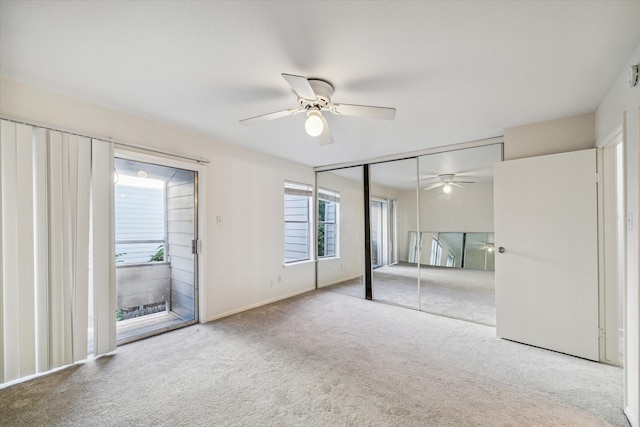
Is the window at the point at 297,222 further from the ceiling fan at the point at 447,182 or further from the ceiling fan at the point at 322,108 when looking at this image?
the ceiling fan at the point at 322,108

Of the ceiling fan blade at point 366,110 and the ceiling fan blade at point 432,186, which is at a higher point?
the ceiling fan blade at point 366,110

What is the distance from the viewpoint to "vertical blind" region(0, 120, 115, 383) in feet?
6.92

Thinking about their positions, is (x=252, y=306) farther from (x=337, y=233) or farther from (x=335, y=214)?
(x=335, y=214)

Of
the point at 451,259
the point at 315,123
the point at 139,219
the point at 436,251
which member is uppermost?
the point at 315,123

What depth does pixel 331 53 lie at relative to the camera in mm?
1759

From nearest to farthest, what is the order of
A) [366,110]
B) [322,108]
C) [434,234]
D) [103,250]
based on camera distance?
[366,110], [322,108], [103,250], [434,234]

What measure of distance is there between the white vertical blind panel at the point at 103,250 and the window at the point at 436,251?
437 cm

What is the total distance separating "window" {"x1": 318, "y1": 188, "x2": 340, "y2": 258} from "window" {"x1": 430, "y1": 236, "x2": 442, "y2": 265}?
69.4 inches

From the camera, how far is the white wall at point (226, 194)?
7.76 ft

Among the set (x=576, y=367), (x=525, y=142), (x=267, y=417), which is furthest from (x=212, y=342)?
(x=525, y=142)

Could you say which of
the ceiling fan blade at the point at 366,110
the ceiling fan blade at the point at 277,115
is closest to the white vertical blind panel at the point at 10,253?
the ceiling fan blade at the point at 277,115

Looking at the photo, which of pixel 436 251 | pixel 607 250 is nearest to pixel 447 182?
pixel 436 251

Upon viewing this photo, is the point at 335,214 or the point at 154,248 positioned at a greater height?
the point at 335,214

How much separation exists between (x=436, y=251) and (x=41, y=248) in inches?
194
